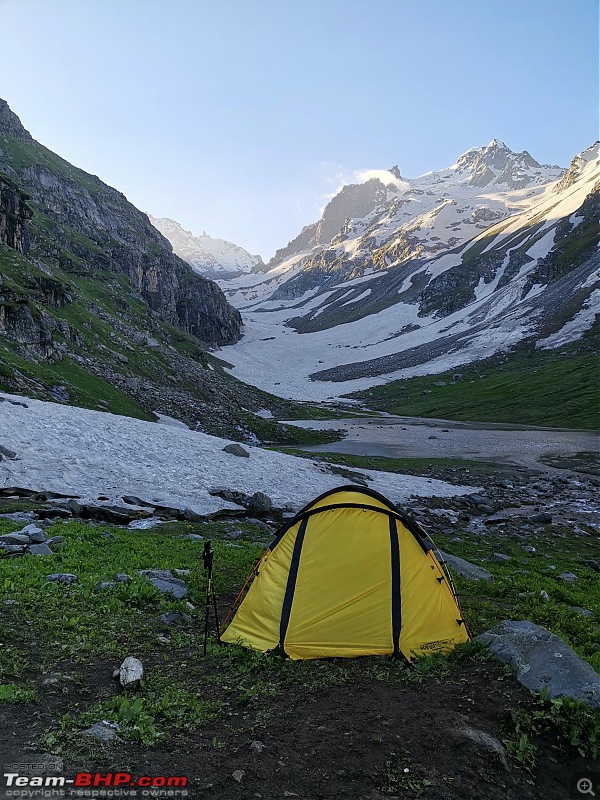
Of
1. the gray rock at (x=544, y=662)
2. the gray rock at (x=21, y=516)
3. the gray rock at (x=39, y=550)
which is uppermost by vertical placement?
the gray rock at (x=544, y=662)

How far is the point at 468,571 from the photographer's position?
1389 centimetres

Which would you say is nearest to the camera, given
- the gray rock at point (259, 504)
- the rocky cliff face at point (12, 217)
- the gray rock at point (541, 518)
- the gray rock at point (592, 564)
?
the gray rock at point (592, 564)

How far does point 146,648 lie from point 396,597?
4727mm

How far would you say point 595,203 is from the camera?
559 feet

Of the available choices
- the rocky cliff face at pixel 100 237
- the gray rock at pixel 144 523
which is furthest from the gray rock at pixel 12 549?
the rocky cliff face at pixel 100 237

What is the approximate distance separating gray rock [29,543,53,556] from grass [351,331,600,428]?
232 feet

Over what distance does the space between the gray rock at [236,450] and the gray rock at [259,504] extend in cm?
783

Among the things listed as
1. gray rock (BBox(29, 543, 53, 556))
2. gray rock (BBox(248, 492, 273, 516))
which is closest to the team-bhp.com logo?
gray rock (BBox(29, 543, 53, 556))

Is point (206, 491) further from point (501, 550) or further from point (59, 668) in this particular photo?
point (59, 668)

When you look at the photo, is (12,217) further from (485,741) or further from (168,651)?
(485,741)

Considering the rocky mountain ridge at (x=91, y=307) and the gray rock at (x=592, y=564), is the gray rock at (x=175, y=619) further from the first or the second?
the rocky mountain ridge at (x=91, y=307)

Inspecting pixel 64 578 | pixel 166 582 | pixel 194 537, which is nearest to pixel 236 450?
pixel 194 537

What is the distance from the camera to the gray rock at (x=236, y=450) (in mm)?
29797

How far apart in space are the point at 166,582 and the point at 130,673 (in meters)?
4.34
